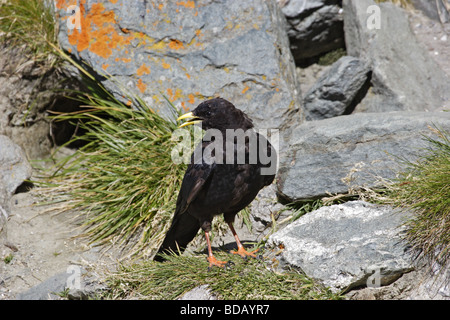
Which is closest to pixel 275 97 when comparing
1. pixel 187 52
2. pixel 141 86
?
pixel 187 52

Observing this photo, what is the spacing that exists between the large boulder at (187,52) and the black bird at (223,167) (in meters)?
1.57

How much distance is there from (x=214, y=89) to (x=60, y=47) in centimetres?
221

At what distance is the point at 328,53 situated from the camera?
7906mm

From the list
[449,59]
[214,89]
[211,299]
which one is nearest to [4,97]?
[214,89]

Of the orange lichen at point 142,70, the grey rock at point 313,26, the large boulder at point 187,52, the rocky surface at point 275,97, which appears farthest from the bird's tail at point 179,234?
the grey rock at point 313,26

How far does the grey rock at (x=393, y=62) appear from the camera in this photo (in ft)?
21.7

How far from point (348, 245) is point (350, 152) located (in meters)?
1.30

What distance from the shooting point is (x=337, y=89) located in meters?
6.87

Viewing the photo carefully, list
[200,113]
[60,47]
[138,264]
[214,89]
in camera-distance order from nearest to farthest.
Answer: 1. [200,113]
2. [138,264]
3. [214,89]
4. [60,47]

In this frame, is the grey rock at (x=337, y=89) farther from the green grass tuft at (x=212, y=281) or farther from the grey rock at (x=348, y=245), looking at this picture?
the green grass tuft at (x=212, y=281)

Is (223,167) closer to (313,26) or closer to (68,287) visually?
(68,287)

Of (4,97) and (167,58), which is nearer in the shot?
(167,58)

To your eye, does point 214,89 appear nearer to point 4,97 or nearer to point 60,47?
point 60,47

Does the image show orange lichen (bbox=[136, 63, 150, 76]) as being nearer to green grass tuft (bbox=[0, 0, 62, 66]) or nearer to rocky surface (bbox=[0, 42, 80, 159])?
rocky surface (bbox=[0, 42, 80, 159])
